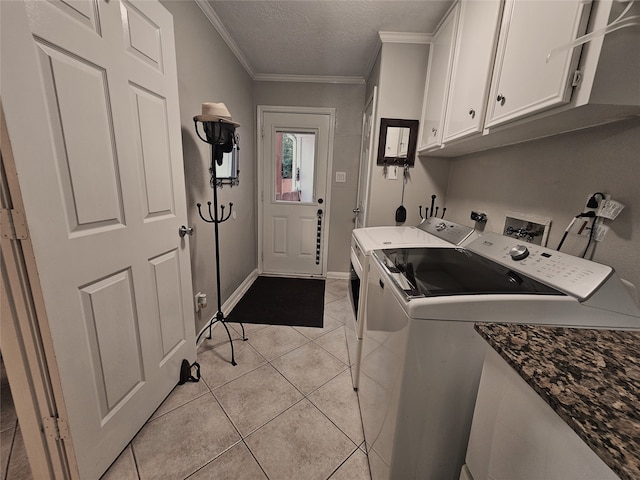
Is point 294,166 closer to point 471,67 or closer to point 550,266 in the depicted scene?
point 471,67

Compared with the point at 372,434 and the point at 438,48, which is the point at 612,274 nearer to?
the point at 372,434

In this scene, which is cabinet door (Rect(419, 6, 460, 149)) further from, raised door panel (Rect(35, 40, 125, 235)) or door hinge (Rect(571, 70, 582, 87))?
raised door panel (Rect(35, 40, 125, 235))

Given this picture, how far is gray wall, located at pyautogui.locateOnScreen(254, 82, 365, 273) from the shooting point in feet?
9.80

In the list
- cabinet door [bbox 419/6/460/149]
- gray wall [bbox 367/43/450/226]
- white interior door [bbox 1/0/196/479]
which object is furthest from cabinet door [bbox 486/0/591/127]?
white interior door [bbox 1/0/196/479]

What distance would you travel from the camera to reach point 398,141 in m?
2.16

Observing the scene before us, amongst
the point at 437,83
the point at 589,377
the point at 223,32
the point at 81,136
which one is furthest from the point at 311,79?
the point at 589,377

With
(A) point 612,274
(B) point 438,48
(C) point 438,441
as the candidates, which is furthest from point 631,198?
(B) point 438,48

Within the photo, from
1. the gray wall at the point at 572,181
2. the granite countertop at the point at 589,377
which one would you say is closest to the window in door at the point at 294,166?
the gray wall at the point at 572,181

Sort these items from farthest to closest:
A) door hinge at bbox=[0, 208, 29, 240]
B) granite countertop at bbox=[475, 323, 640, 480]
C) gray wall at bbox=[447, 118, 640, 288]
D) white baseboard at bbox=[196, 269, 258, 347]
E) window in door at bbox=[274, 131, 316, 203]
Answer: window in door at bbox=[274, 131, 316, 203] → white baseboard at bbox=[196, 269, 258, 347] → gray wall at bbox=[447, 118, 640, 288] → door hinge at bbox=[0, 208, 29, 240] → granite countertop at bbox=[475, 323, 640, 480]

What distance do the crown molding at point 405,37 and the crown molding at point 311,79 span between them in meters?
0.93

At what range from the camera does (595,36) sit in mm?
688

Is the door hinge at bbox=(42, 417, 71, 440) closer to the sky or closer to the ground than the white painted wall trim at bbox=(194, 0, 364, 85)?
closer to the ground

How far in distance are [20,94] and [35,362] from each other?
A: 828mm

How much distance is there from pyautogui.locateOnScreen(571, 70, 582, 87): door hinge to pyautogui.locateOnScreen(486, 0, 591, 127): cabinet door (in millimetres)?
11
